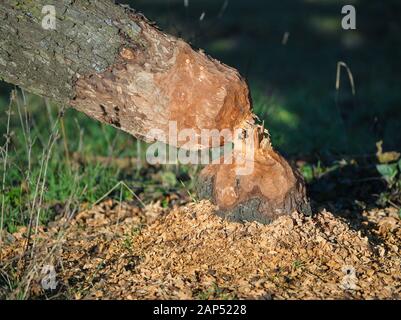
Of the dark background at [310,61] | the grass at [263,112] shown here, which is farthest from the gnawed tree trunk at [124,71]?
the dark background at [310,61]

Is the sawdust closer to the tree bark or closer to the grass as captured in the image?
the grass

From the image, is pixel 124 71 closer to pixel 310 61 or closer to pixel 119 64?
pixel 119 64

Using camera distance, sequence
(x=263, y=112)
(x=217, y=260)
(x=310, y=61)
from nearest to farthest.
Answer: (x=217, y=260), (x=263, y=112), (x=310, y=61)

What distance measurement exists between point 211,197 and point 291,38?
17.8 ft

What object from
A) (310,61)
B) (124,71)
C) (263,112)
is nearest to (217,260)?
(124,71)

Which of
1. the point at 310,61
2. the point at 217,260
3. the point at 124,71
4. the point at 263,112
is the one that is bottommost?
the point at 217,260

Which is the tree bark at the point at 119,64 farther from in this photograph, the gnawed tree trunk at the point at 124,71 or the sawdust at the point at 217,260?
the sawdust at the point at 217,260

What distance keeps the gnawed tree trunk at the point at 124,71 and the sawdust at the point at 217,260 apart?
171 mm

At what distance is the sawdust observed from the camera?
2.81 metres

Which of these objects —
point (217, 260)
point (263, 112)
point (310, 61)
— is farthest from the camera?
point (310, 61)

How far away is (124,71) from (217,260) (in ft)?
3.05

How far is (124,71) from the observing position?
3.04 m

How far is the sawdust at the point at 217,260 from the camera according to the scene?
2812 mm
